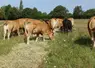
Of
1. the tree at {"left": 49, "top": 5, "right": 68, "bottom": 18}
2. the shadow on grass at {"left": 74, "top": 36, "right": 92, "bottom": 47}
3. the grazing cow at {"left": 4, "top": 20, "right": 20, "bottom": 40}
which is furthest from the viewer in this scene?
the tree at {"left": 49, "top": 5, "right": 68, "bottom": 18}

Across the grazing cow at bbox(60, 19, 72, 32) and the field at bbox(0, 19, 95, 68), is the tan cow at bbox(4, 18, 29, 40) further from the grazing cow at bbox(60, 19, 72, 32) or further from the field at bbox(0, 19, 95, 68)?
the field at bbox(0, 19, 95, 68)

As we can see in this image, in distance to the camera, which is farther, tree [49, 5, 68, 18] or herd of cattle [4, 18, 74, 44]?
tree [49, 5, 68, 18]

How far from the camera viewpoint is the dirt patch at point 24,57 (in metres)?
11.9

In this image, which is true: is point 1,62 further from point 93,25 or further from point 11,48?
point 93,25

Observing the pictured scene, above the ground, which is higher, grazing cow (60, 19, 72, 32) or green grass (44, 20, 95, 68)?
grazing cow (60, 19, 72, 32)

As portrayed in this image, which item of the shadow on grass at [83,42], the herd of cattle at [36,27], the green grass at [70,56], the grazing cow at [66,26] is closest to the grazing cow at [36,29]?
the herd of cattle at [36,27]

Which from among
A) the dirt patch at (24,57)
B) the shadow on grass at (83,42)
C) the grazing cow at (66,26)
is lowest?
the dirt patch at (24,57)

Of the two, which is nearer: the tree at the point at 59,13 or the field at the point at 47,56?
the field at the point at 47,56

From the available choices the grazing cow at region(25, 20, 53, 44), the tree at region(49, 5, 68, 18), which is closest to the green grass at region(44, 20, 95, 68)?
the grazing cow at region(25, 20, 53, 44)

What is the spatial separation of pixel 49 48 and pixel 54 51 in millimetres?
825

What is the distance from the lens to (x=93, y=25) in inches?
602

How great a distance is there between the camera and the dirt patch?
11.9 metres

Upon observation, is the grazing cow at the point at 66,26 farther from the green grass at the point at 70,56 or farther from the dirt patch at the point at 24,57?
the dirt patch at the point at 24,57

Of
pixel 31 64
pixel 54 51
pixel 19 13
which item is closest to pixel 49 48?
pixel 54 51
